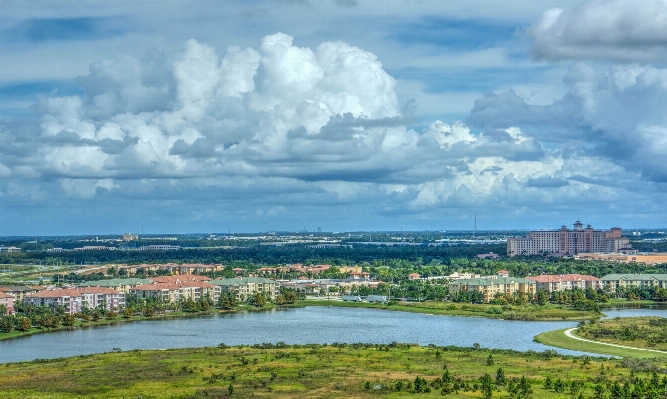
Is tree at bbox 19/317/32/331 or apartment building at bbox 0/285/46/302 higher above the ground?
apartment building at bbox 0/285/46/302

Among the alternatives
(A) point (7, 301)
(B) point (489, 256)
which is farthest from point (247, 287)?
(B) point (489, 256)

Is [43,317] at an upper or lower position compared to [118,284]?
lower

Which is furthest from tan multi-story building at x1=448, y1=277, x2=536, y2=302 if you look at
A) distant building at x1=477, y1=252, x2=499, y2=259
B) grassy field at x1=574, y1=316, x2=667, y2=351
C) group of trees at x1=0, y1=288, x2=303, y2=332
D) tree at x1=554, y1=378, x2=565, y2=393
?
distant building at x1=477, y1=252, x2=499, y2=259

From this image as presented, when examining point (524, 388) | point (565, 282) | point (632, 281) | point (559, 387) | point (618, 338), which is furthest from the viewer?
point (632, 281)

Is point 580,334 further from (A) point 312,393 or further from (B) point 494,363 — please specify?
(A) point 312,393

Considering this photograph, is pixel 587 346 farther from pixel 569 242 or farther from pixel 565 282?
pixel 569 242

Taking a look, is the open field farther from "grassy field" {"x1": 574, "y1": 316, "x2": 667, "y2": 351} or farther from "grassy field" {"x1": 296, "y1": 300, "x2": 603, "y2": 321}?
"grassy field" {"x1": 296, "y1": 300, "x2": 603, "y2": 321}

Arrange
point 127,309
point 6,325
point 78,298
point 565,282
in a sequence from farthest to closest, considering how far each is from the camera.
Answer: point 565,282 < point 78,298 < point 127,309 < point 6,325
